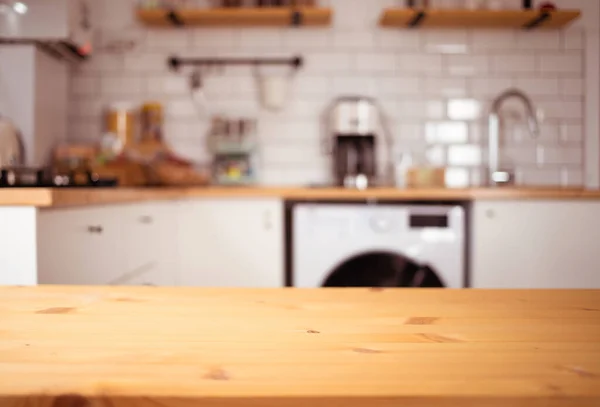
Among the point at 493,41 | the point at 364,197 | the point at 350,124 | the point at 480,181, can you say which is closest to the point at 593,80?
the point at 493,41

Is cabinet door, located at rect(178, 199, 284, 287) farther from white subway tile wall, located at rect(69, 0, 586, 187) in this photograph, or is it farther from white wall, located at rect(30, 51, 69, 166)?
white wall, located at rect(30, 51, 69, 166)

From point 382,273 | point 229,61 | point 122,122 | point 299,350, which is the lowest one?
point 382,273

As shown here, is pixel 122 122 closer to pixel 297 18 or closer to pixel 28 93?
pixel 28 93

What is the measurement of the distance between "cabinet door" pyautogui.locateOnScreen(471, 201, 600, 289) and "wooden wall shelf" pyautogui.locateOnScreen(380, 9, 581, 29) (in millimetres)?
1011

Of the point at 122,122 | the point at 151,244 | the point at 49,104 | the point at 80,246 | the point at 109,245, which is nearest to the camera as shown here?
the point at 80,246

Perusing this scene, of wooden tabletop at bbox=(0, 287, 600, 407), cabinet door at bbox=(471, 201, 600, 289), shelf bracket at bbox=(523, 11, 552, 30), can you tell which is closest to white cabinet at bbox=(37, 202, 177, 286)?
wooden tabletop at bbox=(0, 287, 600, 407)

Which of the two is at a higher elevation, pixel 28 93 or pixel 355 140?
pixel 28 93

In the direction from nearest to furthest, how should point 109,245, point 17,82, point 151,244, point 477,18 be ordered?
point 109,245, point 151,244, point 17,82, point 477,18

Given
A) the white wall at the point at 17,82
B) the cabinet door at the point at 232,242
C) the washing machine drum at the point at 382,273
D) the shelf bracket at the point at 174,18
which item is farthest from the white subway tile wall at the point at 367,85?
the washing machine drum at the point at 382,273

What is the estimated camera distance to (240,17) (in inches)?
117

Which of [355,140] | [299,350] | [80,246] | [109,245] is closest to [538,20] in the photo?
[355,140]

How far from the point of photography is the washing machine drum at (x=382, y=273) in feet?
8.08

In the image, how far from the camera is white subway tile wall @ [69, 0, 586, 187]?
3158mm

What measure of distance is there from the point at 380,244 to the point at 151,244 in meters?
0.93
